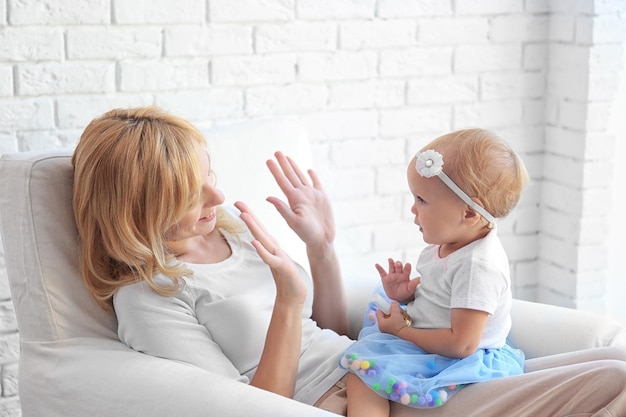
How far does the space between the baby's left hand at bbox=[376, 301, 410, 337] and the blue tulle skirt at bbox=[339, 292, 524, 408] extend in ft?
0.04

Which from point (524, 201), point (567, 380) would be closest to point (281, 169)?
point (567, 380)

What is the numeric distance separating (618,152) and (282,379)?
5.47ft

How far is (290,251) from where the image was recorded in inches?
81.4

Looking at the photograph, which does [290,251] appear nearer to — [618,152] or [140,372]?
[140,372]

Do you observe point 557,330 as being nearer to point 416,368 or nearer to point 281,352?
point 416,368

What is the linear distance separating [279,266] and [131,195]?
0.92ft

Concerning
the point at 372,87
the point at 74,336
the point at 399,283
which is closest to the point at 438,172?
the point at 399,283

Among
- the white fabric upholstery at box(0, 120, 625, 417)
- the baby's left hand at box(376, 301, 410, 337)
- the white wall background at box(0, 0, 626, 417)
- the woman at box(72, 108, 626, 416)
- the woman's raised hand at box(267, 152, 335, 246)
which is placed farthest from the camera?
the white wall background at box(0, 0, 626, 417)

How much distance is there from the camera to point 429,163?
5.52 ft

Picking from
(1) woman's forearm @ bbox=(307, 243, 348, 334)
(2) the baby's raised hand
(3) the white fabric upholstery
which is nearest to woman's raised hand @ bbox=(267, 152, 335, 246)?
(1) woman's forearm @ bbox=(307, 243, 348, 334)

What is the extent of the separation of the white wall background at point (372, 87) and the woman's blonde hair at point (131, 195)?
65cm

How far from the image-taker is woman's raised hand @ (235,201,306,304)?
62.8 inches

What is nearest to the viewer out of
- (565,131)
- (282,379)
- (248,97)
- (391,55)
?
(282,379)

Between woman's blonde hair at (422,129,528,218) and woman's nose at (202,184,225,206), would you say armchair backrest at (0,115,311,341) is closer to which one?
woman's nose at (202,184,225,206)
